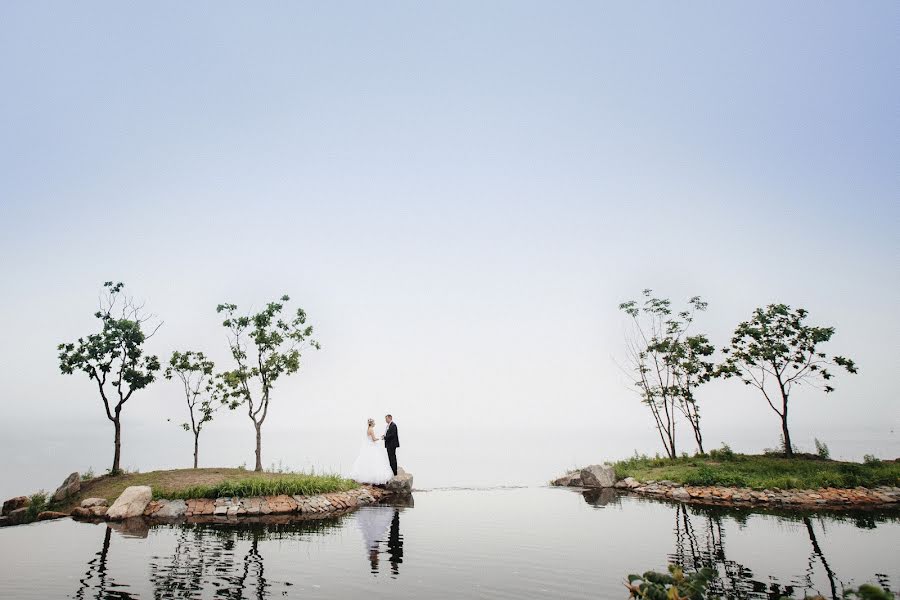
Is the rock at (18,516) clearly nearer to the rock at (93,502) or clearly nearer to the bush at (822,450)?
the rock at (93,502)

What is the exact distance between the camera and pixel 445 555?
11.5 m

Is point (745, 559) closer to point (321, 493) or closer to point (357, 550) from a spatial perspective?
point (357, 550)

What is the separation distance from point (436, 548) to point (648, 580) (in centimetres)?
685

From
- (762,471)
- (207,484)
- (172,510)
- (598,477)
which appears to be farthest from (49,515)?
(762,471)

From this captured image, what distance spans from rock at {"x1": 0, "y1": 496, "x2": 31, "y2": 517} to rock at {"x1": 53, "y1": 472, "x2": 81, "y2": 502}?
1.29 m

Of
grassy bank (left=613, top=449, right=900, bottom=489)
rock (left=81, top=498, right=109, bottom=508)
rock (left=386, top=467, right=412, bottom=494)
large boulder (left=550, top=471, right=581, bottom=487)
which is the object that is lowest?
large boulder (left=550, top=471, right=581, bottom=487)

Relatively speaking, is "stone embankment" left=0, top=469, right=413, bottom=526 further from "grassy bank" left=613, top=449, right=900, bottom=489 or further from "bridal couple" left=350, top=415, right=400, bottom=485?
"grassy bank" left=613, top=449, right=900, bottom=489

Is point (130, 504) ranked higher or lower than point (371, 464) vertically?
lower

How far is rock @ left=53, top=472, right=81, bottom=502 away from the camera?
67.4 ft

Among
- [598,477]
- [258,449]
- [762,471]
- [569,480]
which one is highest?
[258,449]

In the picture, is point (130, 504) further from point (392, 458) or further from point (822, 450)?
point (822, 450)

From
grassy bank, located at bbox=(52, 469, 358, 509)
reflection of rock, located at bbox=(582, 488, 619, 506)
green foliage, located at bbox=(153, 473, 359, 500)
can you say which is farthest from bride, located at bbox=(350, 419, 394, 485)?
reflection of rock, located at bbox=(582, 488, 619, 506)

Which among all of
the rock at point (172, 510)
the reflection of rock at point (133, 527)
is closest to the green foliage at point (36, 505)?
the reflection of rock at point (133, 527)

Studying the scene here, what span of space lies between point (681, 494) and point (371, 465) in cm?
1641
